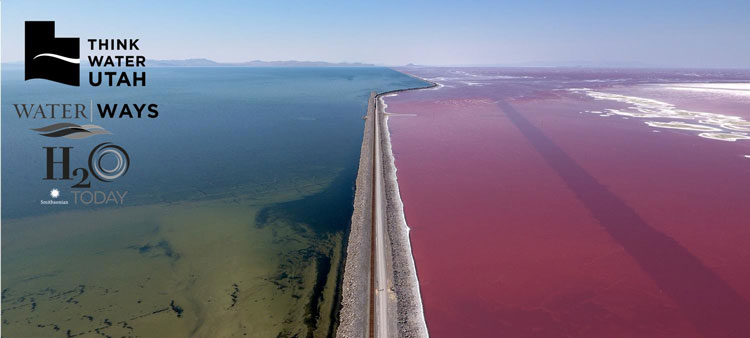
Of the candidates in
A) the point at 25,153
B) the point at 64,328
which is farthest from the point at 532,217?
the point at 25,153

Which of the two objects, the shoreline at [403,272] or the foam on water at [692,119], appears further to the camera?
the foam on water at [692,119]

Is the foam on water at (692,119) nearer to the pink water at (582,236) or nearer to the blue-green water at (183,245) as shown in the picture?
the pink water at (582,236)

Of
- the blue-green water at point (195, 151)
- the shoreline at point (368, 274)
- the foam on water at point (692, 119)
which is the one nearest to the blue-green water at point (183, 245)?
the blue-green water at point (195, 151)

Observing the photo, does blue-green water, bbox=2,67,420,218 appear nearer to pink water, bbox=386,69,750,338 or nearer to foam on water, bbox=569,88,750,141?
pink water, bbox=386,69,750,338

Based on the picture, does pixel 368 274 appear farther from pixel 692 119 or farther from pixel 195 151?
pixel 692 119

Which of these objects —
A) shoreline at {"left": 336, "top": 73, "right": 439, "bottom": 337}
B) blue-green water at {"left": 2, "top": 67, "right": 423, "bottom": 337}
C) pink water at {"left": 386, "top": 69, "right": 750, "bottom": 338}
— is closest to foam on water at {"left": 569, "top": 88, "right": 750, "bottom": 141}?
pink water at {"left": 386, "top": 69, "right": 750, "bottom": 338}

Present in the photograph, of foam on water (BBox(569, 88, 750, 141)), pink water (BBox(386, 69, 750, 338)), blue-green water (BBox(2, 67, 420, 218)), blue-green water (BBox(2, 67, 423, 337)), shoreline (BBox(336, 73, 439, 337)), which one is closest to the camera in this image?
shoreline (BBox(336, 73, 439, 337))

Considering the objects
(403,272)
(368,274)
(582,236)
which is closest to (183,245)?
(368,274)

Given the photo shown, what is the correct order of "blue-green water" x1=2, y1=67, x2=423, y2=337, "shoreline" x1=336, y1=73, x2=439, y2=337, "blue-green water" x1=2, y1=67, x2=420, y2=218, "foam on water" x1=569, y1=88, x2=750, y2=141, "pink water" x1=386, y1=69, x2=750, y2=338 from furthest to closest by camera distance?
"foam on water" x1=569, y1=88, x2=750, y2=141
"blue-green water" x1=2, y1=67, x2=420, y2=218
"blue-green water" x1=2, y1=67, x2=423, y2=337
"pink water" x1=386, y1=69, x2=750, y2=338
"shoreline" x1=336, y1=73, x2=439, y2=337

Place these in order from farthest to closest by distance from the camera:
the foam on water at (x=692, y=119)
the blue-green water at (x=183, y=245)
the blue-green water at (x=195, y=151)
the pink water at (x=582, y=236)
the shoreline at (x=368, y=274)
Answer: the foam on water at (x=692, y=119) < the blue-green water at (x=195, y=151) < the blue-green water at (x=183, y=245) < the pink water at (x=582, y=236) < the shoreline at (x=368, y=274)

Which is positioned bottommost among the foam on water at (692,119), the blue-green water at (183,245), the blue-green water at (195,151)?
the blue-green water at (183,245)

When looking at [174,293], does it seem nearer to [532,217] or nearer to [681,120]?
[532,217]
